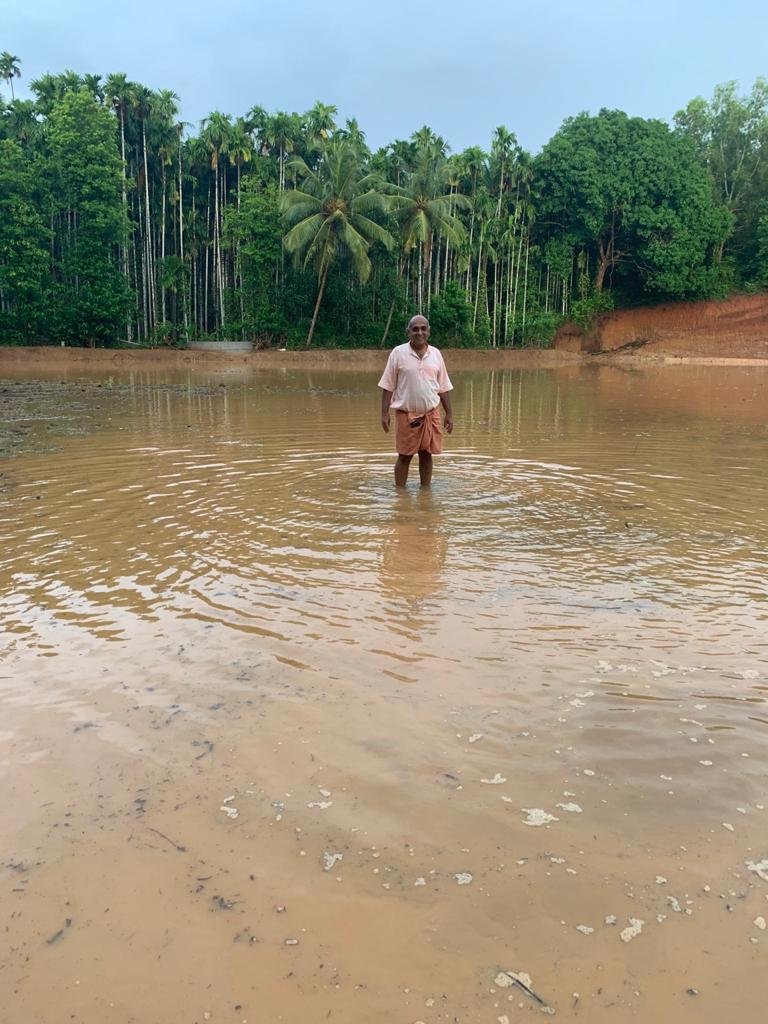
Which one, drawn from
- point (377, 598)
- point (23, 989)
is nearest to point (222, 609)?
point (377, 598)

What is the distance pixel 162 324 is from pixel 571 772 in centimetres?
3777

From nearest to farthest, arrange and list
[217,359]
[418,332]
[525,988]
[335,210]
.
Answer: [525,988] → [418,332] → [335,210] → [217,359]

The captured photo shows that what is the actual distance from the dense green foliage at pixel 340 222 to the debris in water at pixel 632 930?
33.1m

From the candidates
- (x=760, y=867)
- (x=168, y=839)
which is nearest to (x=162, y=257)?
(x=168, y=839)

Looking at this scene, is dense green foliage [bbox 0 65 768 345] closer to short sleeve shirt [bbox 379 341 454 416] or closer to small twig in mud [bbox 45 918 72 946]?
short sleeve shirt [bbox 379 341 454 416]

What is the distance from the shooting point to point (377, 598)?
4.27 metres

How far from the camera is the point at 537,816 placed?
228 cm

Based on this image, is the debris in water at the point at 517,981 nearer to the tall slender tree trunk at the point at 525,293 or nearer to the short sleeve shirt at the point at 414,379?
the short sleeve shirt at the point at 414,379

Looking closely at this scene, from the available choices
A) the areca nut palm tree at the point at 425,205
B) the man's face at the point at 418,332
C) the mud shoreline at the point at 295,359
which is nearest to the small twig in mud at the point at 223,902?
the man's face at the point at 418,332

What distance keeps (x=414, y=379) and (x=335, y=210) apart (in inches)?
1123

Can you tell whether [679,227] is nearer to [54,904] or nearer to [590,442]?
[590,442]

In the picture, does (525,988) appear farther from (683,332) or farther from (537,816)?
(683,332)

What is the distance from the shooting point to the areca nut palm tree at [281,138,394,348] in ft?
106

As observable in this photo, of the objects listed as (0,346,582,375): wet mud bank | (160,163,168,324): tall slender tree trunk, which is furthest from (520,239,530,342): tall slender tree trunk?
(160,163,168,324): tall slender tree trunk
